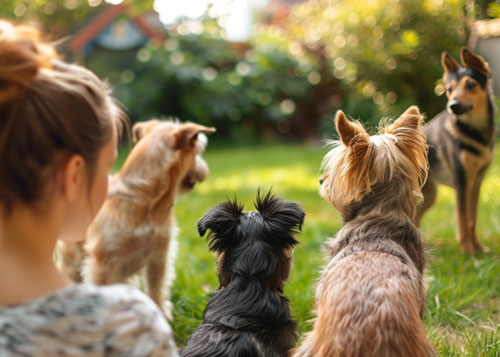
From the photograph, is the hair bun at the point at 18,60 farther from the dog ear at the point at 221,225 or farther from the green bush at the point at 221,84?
the green bush at the point at 221,84

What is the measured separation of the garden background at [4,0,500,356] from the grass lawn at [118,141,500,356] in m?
0.02

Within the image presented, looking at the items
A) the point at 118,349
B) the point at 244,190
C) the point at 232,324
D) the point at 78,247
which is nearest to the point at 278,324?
the point at 232,324

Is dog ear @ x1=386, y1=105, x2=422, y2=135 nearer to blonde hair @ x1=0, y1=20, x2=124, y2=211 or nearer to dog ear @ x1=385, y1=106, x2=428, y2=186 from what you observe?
dog ear @ x1=385, y1=106, x2=428, y2=186

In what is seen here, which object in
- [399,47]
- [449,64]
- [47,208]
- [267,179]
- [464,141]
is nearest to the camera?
[47,208]

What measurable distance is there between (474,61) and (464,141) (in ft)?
2.94

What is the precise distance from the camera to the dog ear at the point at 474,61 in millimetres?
4074

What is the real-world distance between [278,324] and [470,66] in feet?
9.11

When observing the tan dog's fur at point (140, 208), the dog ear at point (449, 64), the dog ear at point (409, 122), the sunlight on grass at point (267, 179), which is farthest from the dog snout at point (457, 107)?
the sunlight on grass at point (267, 179)

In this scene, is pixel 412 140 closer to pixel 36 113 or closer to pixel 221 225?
pixel 221 225

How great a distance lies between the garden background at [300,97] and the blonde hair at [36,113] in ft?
1.41

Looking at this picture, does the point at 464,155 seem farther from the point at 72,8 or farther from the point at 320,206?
A: the point at 72,8

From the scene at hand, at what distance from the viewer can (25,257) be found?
159cm

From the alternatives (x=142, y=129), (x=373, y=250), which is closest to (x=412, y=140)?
(x=373, y=250)

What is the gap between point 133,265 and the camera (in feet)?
13.2
